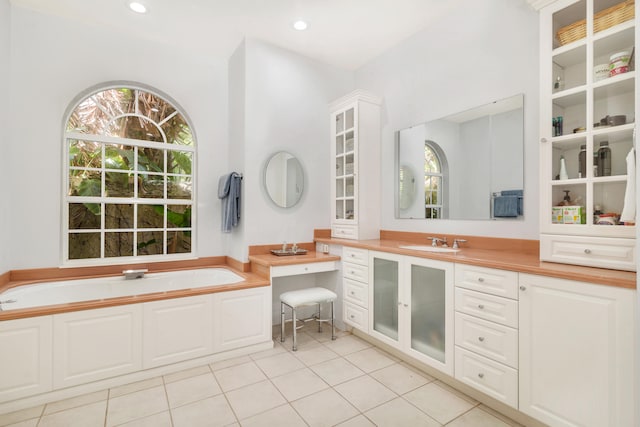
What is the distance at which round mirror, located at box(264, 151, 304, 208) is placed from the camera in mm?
3389

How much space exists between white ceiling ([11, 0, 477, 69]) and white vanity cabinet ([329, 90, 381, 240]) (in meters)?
0.62

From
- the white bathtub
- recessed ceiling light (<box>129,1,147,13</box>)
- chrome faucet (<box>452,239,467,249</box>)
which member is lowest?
the white bathtub

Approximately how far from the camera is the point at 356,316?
9.80 ft

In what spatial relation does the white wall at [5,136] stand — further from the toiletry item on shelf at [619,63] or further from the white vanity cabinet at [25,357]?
the toiletry item on shelf at [619,63]

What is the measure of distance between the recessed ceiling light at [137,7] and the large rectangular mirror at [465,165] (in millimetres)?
2657

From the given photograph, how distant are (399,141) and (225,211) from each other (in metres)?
2.02

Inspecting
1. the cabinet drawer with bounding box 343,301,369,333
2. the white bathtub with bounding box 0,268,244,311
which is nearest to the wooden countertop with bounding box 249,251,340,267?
the white bathtub with bounding box 0,268,244,311

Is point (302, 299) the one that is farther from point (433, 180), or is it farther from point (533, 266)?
point (533, 266)

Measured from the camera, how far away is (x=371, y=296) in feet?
9.26

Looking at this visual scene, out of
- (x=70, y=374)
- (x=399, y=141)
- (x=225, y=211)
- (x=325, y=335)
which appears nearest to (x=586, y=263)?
(x=399, y=141)

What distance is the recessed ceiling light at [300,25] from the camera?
297 centimetres

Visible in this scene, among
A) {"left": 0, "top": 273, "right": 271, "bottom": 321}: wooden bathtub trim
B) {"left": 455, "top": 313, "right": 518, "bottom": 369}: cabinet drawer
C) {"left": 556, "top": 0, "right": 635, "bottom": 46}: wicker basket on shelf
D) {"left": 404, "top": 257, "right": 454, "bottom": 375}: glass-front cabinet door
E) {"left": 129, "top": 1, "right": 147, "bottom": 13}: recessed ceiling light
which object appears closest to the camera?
{"left": 556, "top": 0, "right": 635, "bottom": 46}: wicker basket on shelf

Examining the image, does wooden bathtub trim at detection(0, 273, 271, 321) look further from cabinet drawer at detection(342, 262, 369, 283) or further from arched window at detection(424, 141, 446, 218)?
arched window at detection(424, 141, 446, 218)

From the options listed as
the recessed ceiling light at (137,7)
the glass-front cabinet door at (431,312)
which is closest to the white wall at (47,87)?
the recessed ceiling light at (137,7)
